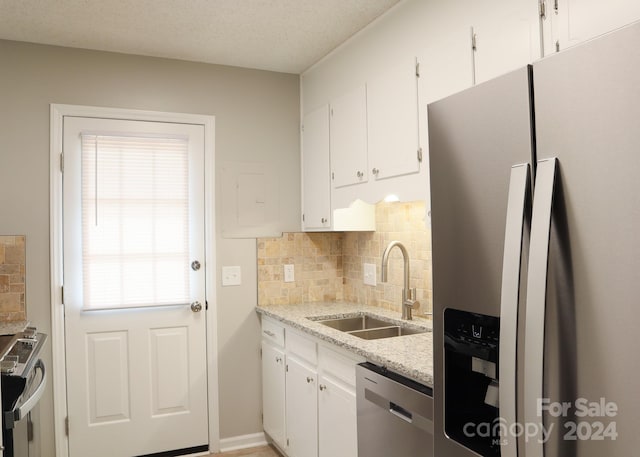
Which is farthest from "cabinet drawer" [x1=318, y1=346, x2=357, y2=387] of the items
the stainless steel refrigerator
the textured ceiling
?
the textured ceiling

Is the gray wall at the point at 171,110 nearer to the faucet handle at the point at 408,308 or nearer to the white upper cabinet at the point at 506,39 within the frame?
the faucet handle at the point at 408,308

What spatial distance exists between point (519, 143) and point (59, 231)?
2686 millimetres

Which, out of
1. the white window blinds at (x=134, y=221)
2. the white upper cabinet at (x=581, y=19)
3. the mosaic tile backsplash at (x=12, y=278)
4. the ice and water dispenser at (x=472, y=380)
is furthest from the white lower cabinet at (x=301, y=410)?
the white upper cabinet at (x=581, y=19)

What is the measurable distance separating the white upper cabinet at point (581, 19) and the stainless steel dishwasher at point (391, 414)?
118cm

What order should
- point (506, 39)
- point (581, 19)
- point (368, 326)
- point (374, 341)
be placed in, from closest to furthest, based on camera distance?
point (581, 19)
point (506, 39)
point (374, 341)
point (368, 326)

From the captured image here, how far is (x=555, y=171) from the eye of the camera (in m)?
0.94

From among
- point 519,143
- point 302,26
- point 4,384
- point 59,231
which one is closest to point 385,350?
point 519,143

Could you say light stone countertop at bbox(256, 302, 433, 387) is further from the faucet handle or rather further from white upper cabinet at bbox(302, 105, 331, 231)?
white upper cabinet at bbox(302, 105, 331, 231)

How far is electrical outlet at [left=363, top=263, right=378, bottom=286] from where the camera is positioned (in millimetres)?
3193

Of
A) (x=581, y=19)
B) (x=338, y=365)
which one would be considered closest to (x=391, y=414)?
(x=338, y=365)

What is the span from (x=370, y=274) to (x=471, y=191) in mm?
2106

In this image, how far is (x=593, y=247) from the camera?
0.89 m

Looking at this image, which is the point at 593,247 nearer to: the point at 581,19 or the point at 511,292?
the point at 511,292

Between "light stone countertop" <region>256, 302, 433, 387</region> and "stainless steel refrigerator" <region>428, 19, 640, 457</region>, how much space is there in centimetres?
53
